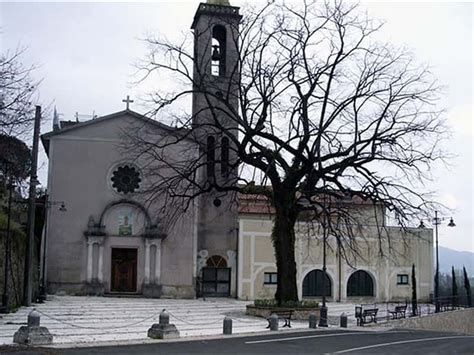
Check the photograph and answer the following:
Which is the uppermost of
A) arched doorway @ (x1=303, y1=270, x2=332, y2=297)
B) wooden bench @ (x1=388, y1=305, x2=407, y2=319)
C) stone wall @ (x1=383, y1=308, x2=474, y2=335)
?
arched doorway @ (x1=303, y1=270, x2=332, y2=297)

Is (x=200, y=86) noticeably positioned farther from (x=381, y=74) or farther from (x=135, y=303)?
(x=135, y=303)

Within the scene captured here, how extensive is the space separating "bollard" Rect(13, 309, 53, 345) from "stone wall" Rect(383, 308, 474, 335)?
1807 cm

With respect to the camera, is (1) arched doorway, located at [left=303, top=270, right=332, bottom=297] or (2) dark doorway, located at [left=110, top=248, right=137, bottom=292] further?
(1) arched doorway, located at [left=303, top=270, right=332, bottom=297]

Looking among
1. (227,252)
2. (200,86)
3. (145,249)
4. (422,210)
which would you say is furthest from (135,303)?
(422,210)

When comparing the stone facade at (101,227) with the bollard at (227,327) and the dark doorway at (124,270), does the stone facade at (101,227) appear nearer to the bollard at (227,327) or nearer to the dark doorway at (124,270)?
the dark doorway at (124,270)

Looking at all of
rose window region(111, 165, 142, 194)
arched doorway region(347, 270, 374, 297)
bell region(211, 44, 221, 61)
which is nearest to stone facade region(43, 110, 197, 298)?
rose window region(111, 165, 142, 194)

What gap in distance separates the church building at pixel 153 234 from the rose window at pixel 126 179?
0.07 metres

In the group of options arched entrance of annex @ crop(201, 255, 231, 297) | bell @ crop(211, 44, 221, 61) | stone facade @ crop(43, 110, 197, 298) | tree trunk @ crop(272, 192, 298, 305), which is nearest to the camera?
tree trunk @ crop(272, 192, 298, 305)

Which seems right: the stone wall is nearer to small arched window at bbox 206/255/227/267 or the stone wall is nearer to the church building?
the church building

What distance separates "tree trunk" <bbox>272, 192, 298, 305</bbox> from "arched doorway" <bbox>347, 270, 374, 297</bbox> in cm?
1476

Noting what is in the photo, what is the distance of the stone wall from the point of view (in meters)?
34.9

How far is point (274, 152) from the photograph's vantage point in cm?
3145

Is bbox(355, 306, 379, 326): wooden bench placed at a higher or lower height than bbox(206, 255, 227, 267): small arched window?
lower

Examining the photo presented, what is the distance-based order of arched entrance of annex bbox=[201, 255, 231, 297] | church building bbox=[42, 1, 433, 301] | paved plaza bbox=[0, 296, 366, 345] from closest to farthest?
1. paved plaza bbox=[0, 296, 366, 345]
2. church building bbox=[42, 1, 433, 301]
3. arched entrance of annex bbox=[201, 255, 231, 297]
